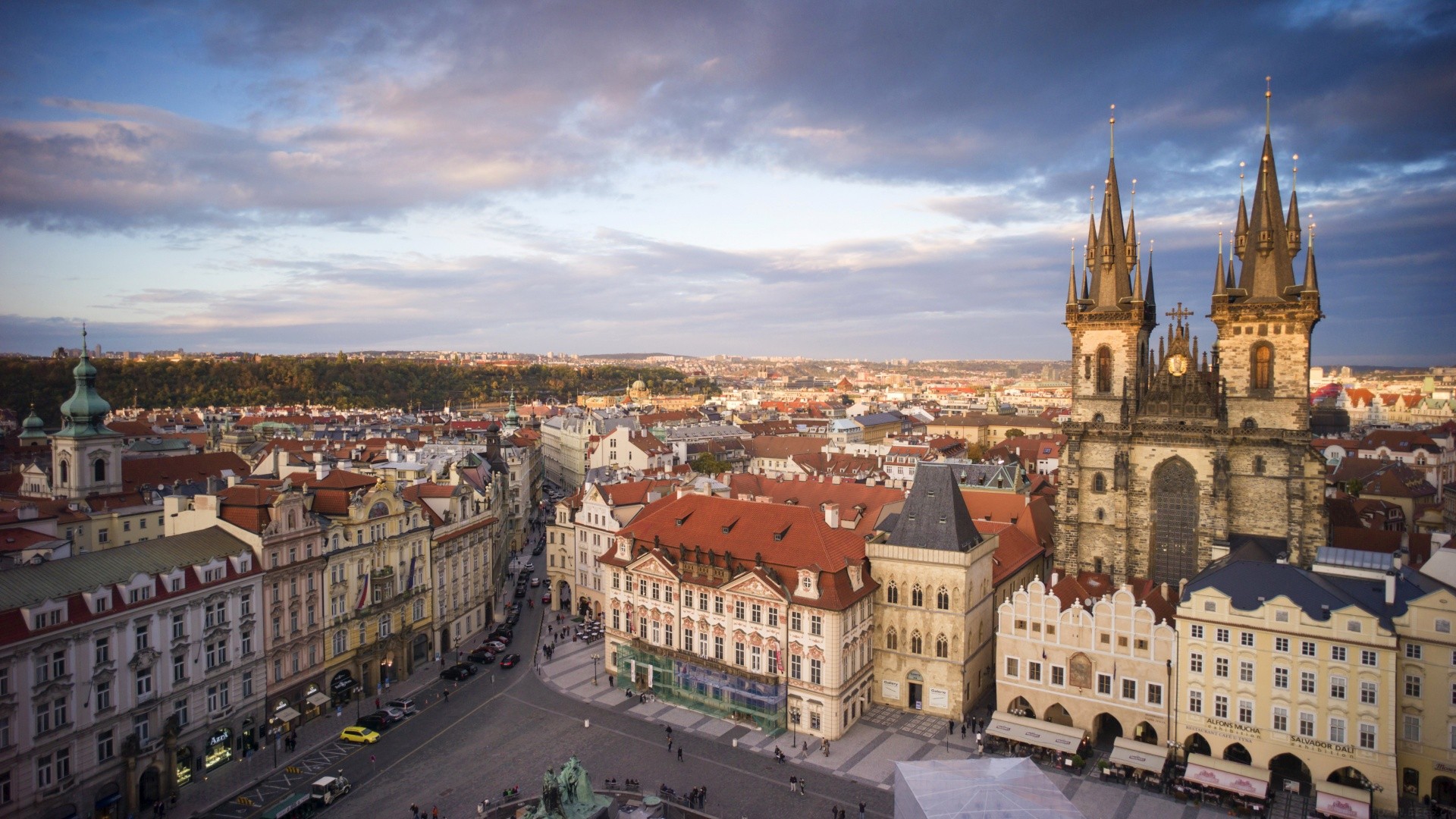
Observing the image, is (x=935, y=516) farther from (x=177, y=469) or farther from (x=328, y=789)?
(x=177, y=469)

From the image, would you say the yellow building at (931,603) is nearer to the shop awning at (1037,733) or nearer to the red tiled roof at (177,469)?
the shop awning at (1037,733)

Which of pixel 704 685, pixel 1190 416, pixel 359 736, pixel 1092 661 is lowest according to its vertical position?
pixel 359 736

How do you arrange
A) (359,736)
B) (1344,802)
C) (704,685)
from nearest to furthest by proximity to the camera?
(1344,802), (359,736), (704,685)

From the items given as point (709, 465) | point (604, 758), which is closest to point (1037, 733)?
point (604, 758)

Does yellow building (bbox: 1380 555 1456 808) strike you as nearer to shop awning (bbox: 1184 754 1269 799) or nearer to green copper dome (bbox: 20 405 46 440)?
shop awning (bbox: 1184 754 1269 799)

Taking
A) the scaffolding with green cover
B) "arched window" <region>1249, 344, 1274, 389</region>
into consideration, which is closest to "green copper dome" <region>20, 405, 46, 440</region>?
the scaffolding with green cover

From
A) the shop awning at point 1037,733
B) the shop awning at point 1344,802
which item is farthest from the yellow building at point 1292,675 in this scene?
the shop awning at point 1037,733

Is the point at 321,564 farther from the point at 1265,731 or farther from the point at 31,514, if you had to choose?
the point at 1265,731
